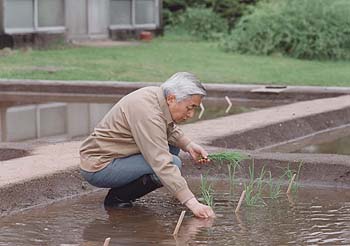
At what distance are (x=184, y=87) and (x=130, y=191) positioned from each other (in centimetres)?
108

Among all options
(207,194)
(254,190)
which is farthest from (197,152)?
(254,190)

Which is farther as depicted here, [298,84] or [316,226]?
[298,84]

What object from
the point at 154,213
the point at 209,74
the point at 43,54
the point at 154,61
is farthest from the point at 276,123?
the point at 43,54

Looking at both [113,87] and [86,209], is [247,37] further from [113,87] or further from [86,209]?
[86,209]

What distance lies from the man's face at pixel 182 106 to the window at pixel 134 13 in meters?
20.4

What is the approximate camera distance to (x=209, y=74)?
61.3 ft

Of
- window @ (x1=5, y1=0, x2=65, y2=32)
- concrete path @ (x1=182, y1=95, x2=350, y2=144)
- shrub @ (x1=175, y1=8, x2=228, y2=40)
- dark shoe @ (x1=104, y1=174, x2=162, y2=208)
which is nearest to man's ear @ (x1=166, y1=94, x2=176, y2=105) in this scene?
dark shoe @ (x1=104, y1=174, x2=162, y2=208)

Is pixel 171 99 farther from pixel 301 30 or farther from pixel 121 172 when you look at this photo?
pixel 301 30

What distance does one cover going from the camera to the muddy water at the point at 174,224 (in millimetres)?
6562

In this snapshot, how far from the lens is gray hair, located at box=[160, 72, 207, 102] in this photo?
663cm

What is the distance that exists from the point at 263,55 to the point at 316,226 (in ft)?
53.7

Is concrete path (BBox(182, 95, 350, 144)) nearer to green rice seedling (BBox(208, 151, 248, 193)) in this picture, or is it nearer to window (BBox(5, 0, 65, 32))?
green rice seedling (BBox(208, 151, 248, 193))

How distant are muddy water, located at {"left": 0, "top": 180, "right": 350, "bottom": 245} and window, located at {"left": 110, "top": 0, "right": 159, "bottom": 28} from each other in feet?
63.6

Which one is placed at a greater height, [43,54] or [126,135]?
[126,135]
